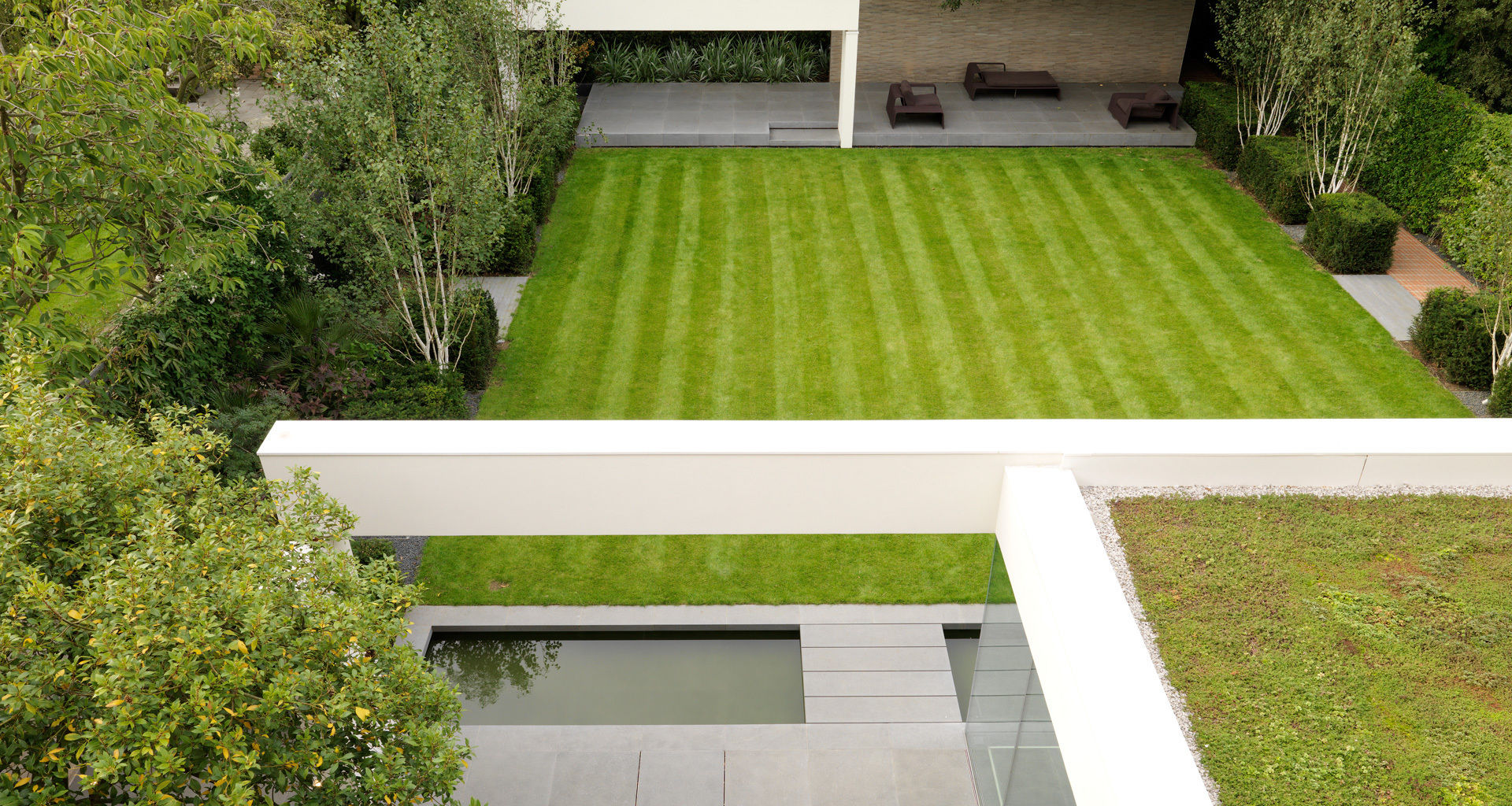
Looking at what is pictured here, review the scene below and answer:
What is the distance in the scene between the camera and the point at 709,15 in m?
16.3

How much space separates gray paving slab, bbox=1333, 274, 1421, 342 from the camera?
1304 cm

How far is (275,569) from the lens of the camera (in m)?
3.93

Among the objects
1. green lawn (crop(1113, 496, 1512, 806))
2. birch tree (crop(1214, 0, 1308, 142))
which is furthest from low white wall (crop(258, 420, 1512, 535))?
birch tree (crop(1214, 0, 1308, 142))

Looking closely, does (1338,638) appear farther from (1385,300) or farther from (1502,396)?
(1385,300)

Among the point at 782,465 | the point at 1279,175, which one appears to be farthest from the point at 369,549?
the point at 1279,175

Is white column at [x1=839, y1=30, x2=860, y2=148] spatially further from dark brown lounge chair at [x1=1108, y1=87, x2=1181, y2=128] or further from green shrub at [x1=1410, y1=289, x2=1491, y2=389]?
green shrub at [x1=1410, y1=289, x2=1491, y2=389]

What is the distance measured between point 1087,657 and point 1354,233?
1188 cm

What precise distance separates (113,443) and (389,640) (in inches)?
57.2

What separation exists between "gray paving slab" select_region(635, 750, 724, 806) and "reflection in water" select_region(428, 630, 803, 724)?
476 mm

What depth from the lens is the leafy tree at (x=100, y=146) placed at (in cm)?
621

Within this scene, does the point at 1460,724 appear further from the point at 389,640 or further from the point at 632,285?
the point at 632,285

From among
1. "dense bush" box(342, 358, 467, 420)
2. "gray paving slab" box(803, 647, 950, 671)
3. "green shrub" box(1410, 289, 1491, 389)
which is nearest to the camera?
"gray paving slab" box(803, 647, 950, 671)

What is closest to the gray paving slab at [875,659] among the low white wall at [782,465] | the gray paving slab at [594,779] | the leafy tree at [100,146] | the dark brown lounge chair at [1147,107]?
the gray paving slab at [594,779]

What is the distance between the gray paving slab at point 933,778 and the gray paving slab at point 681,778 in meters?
1.38
